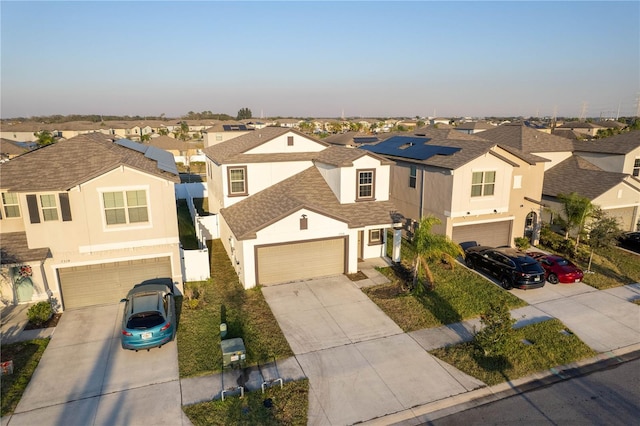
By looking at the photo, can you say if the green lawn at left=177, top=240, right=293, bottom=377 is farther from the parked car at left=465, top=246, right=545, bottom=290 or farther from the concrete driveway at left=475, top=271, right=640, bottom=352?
the parked car at left=465, top=246, right=545, bottom=290

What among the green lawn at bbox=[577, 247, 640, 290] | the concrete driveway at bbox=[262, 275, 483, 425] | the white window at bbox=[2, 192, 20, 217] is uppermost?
the white window at bbox=[2, 192, 20, 217]

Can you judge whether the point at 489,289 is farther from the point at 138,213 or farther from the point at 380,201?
the point at 138,213

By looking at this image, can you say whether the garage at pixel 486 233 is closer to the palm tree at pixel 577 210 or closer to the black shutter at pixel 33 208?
the palm tree at pixel 577 210

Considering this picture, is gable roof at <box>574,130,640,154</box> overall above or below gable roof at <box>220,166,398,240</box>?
above

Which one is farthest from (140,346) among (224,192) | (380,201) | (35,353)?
(380,201)

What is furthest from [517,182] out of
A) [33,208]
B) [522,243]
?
[33,208]

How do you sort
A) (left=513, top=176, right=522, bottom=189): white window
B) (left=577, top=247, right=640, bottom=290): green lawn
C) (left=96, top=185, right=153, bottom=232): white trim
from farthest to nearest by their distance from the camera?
1. (left=513, top=176, right=522, bottom=189): white window
2. (left=577, top=247, right=640, bottom=290): green lawn
3. (left=96, top=185, right=153, bottom=232): white trim

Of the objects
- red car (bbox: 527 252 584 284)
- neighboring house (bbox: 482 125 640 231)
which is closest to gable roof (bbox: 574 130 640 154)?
neighboring house (bbox: 482 125 640 231)
